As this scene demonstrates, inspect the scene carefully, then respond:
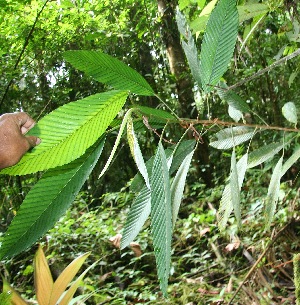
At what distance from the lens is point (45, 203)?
404 millimetres

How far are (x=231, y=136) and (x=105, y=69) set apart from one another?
0.34 metres

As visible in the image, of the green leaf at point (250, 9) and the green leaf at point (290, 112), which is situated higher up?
the green leaf at point (250, 9)

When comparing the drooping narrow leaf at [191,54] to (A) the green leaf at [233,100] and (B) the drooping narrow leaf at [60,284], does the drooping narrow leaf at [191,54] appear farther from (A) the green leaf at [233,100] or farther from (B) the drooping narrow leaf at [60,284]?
(B) the drooping narrow leaf at [60,284]

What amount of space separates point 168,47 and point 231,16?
2.90 meters

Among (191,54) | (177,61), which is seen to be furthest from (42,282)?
(177,61)

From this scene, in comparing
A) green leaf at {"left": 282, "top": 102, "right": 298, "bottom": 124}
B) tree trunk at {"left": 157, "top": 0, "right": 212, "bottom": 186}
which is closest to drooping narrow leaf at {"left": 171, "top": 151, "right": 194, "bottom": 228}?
green leaf at {"left": 282, "top": 102, "right": 298, "bottom": 124}

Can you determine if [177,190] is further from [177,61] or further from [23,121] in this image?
[177,61]

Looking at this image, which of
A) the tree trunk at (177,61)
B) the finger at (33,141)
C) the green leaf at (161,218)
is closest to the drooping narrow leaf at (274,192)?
the green leaf at (161,218)

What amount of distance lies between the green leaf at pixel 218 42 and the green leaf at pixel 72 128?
0.17 m

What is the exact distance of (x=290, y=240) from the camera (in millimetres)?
1806

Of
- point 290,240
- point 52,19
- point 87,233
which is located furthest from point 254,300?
point 52,19

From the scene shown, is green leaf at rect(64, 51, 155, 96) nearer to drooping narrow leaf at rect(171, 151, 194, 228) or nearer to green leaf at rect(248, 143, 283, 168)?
drooping narrow leaf at rect(171, 151, 194, 228)

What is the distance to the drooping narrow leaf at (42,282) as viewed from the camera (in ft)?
4.83

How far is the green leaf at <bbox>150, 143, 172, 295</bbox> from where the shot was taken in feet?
1.07
